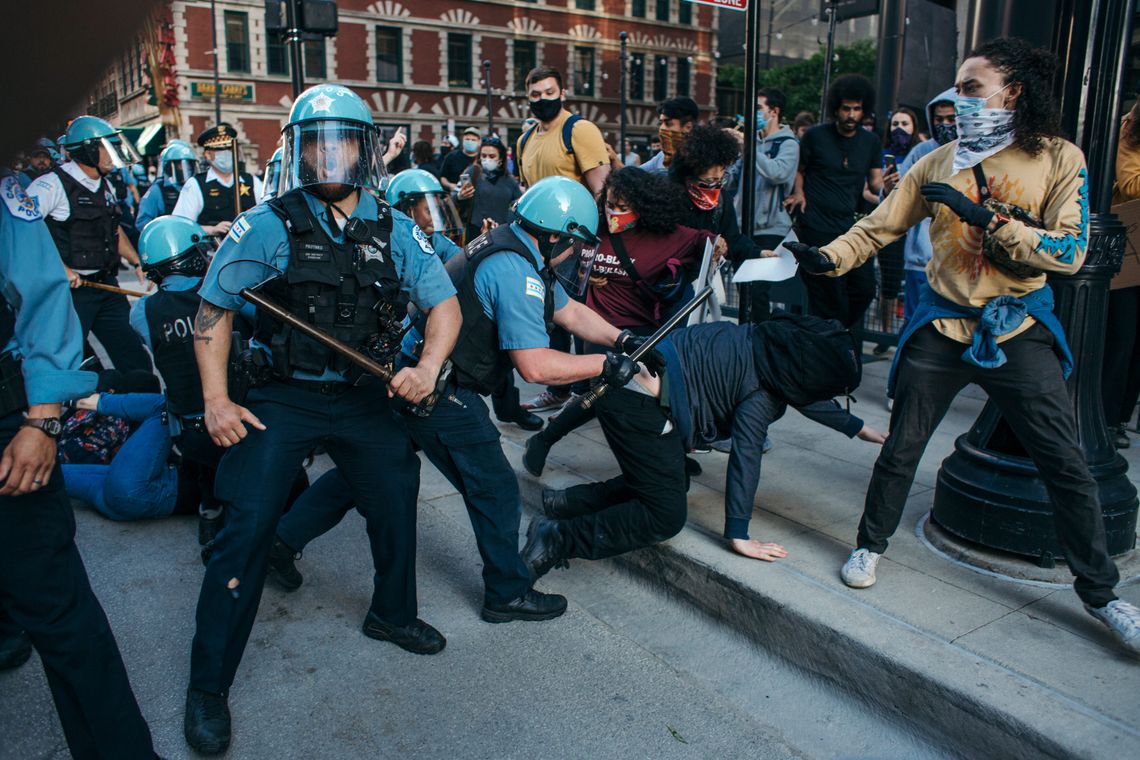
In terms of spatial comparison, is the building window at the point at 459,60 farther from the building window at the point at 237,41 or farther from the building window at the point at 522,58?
the building window at the point at 237,41

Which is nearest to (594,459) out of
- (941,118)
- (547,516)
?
(547,516)

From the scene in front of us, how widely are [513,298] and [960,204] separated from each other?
5.20 ft

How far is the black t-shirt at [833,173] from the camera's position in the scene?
600 cm

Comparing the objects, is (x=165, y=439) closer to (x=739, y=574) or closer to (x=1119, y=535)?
(x=739, y=574)

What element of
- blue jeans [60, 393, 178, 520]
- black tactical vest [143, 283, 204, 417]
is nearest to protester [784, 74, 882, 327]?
black tactical vest [143, 283, 204, 417]

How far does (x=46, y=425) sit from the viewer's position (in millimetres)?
2217

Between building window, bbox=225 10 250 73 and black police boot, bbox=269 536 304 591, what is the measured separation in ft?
118

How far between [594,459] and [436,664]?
2147 mm

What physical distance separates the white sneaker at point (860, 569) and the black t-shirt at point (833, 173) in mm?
3070

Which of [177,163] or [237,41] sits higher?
[237,41]

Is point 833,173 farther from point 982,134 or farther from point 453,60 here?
point 453,60

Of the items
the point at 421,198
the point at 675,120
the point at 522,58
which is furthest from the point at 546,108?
the point at 522,58

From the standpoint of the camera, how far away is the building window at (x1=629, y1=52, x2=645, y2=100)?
44938mm

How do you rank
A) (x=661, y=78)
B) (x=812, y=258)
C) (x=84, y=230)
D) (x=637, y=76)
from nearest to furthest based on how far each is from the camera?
1. (x=812, y=258)
2. (x=84, y=230)
3. (x=637, y=76)
4. (x=661, y=78)
